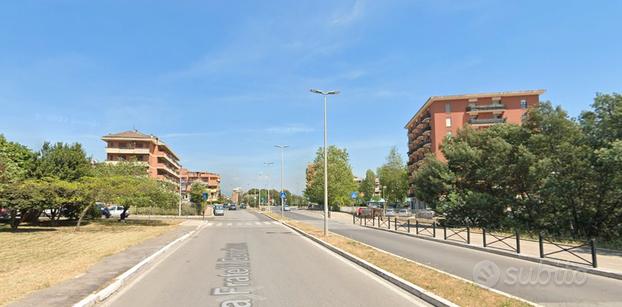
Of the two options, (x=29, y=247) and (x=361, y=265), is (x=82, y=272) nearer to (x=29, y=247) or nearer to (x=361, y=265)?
(x=361, y=265)

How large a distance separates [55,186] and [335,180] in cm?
5807

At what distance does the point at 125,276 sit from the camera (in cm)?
1015

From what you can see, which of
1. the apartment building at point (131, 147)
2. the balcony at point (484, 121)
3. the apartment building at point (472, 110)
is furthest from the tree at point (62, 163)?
the balcony at point (484, 121)

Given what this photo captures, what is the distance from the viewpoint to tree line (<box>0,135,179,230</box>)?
26.7 m

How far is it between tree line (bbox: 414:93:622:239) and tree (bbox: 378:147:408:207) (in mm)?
59394

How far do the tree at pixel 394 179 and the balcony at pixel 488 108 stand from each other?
2534cm

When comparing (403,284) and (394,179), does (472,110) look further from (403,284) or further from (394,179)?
(403,284)

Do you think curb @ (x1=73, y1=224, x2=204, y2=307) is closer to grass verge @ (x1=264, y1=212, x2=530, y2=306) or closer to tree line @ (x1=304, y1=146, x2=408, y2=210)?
grass verge @ (x1=264, y1=212, x2=530, y2=306)

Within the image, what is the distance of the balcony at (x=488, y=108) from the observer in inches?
3119

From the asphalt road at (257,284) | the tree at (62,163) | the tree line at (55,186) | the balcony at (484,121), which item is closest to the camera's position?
the asphalt road at (257,284)

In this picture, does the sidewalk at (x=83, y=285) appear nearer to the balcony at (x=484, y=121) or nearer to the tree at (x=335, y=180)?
the tree at (x=335, y=180)

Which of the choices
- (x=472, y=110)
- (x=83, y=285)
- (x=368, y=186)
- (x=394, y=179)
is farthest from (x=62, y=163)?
(x=368, y=186)

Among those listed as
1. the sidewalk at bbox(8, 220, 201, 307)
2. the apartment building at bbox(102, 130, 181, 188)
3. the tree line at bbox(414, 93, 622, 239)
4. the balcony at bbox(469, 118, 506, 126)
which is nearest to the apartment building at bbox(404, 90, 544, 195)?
the balcony at bbox(469, 118, 506, 126)

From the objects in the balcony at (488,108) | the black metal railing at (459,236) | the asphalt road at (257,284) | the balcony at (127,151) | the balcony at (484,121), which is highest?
the balcony at (488,108)
